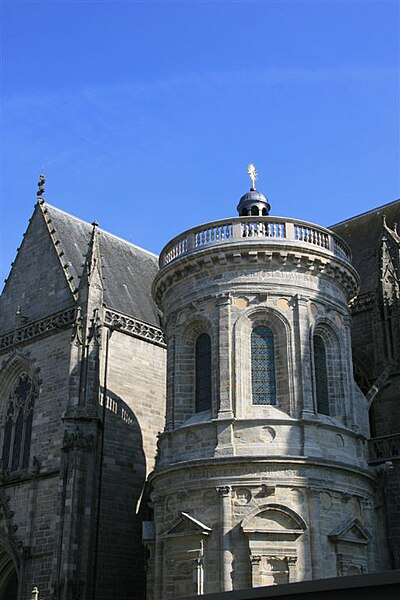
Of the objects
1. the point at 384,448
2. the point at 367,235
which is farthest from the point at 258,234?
the point at 367,235

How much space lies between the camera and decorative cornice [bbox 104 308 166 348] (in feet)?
84.2

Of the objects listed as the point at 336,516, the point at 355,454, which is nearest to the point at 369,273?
the point at 355,454

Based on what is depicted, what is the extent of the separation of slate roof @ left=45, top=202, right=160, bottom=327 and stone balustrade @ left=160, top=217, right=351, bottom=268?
7.81 m

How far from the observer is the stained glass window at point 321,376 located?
18.8 meters

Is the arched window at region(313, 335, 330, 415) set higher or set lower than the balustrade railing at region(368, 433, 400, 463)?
higher

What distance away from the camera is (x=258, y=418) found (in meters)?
17.5

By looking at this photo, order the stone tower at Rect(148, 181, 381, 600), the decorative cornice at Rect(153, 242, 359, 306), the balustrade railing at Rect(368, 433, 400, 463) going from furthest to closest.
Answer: the balustrade railing at Rect(368, 433, 400, 463), the decorative cornice at Rect(153, 242, 359, 306), the stone tower at Rect(148, 181, 381, 600)

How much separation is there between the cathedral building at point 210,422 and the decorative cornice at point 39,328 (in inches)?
3.1

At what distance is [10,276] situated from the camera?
2975cm

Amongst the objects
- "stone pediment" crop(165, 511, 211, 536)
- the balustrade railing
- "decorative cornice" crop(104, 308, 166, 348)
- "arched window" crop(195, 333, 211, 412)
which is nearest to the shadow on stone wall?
"decorative cornice" crop(104, 308, 166, 348)

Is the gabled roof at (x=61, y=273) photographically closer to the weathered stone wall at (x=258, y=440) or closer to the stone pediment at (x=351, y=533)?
the weathered stone wall at (x=258, y=440)

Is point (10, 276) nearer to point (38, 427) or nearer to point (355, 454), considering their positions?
point (38, 427)

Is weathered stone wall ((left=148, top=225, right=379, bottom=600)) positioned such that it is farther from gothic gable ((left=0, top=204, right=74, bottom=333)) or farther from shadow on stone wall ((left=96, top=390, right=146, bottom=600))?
gothic gable ((left=0, top=204, right=74, bottom=333))

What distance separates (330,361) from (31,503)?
10614 mm
